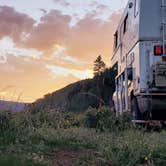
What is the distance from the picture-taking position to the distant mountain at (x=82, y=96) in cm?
1145

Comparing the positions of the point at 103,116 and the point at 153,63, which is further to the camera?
the point at 103,116

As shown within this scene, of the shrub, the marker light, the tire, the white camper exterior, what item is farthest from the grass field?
the marker light

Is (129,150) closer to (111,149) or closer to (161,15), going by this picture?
(111,149)

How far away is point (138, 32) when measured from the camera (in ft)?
33.9

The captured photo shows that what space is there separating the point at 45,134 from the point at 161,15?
4296 millimetres

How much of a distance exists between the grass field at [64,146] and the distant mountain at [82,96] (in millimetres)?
1588

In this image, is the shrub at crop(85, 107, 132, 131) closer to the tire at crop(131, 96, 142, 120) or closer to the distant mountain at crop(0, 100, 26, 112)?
the tire at crop(131, 96, 142, 120)

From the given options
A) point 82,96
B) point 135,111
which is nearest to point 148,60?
point 135,111

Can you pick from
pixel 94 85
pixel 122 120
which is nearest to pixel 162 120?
pixel 122 120

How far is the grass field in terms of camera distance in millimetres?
5910

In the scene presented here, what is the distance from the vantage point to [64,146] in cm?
704

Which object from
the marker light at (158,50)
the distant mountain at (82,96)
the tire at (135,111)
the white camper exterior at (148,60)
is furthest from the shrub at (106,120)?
the marker light at (158,50)

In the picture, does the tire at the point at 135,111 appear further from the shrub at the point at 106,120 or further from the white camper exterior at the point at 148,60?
the shrub at the point at 106,120

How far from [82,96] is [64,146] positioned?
34.6 ft
